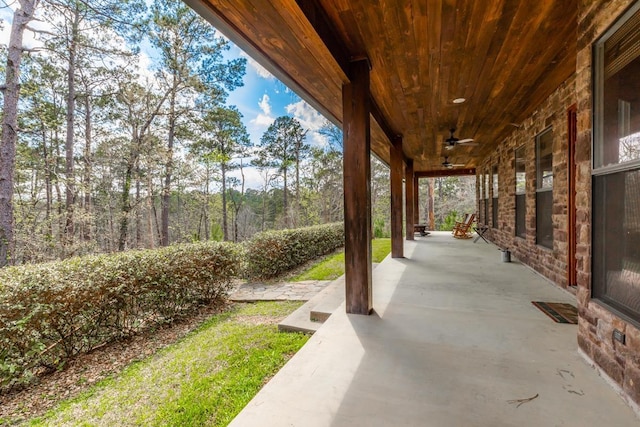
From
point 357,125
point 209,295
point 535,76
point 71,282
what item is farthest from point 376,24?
point 209,295

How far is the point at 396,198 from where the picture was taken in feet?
19.3

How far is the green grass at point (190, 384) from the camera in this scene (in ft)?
6.31

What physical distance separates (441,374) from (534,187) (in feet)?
13.2

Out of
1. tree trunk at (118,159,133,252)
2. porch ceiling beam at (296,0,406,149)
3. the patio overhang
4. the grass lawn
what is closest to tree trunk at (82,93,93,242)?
tree trunk at (118,159,133,252)

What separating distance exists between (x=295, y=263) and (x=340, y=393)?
5462 mm

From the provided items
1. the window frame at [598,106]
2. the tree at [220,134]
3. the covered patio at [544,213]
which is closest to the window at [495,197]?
the covered patio at [544,213]

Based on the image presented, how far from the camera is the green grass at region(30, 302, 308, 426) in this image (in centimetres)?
192

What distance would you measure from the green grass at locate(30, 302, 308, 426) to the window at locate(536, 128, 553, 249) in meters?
3.81

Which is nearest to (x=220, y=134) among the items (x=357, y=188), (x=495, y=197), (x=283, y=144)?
(x=283, y=144)

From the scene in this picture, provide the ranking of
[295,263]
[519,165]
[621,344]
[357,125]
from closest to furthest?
[621,344] < [357,125] < [519,165] < [295,263]

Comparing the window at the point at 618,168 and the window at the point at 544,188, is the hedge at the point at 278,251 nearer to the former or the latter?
the window at the point at 544,188

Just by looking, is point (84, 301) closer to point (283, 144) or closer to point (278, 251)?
point (278, 251)

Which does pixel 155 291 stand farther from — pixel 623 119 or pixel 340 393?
pixel 623 119

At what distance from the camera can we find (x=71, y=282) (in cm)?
267
